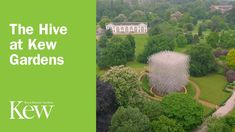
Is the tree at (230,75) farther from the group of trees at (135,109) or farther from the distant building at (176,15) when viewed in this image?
the distant building at (176,15)

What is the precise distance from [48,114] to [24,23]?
2085 mm

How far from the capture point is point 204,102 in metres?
35.7

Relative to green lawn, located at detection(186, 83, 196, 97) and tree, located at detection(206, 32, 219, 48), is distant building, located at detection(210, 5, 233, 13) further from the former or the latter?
green lawn, located at detection(186, 83, 196, 97)

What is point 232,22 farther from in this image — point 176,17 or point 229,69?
point 229,69

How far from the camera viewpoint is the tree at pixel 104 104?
26906 millimetres

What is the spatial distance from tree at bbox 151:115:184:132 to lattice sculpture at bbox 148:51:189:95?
29.7 ft

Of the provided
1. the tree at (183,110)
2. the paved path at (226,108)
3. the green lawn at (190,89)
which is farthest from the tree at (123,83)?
the green lawn at (190,89)

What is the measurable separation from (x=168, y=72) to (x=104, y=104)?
31.1 feet

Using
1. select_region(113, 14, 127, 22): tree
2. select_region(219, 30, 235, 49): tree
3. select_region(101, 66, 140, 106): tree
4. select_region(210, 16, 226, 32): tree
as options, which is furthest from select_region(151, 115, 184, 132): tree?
select_region(113, 14, 127, 22): tree

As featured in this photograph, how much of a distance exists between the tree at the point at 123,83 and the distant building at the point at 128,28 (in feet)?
136

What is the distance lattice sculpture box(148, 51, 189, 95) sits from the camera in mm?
35094

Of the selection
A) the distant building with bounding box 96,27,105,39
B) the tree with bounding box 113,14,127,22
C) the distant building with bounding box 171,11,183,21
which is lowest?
the distant building with bounding box 96,27,105,39

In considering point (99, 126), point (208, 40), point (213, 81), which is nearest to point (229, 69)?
point (213, 81)

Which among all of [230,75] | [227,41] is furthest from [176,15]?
[230,75]
